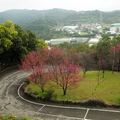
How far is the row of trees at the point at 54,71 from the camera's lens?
98.3 ft

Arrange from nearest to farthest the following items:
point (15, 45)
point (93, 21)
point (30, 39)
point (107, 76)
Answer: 1. point (107, 76)
2. point (15, 45)
3. point (30, 39)
4. point (93, 21)

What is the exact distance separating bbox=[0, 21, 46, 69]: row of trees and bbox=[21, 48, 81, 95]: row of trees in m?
5.45

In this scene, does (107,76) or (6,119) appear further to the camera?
(107,76)

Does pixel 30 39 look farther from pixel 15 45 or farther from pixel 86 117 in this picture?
pixel 86 117

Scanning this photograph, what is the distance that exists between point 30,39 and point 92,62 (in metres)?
12.3

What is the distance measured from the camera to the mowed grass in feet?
91.8

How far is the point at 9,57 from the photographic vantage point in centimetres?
4453

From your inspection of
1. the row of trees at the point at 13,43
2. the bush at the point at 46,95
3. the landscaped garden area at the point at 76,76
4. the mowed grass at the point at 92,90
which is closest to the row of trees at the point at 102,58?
the landscaped garden area at the point at 76,76

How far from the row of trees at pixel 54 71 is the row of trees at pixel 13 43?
5451 mm

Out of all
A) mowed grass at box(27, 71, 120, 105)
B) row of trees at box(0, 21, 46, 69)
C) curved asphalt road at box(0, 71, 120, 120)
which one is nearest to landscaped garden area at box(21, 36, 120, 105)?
mowed grass at box(27, 71, 120, 105)

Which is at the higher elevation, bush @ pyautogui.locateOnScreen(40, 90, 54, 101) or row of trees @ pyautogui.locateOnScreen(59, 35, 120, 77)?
row of trees @ pyautogui.locateOnScreen(59, 35, 120, 77)

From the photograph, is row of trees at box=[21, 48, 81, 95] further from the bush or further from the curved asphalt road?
the curved asphalt road

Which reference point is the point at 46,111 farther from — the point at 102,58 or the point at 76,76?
the point at 102,58

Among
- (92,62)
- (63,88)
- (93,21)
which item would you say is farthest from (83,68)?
(93,21)
